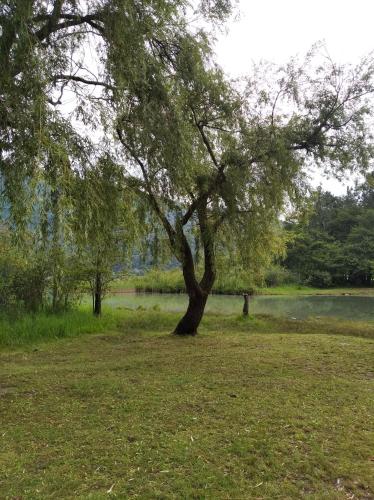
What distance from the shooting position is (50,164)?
4.29 meters

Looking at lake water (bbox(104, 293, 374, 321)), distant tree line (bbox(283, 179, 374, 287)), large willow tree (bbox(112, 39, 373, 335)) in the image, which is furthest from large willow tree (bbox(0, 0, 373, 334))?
distant tree line (bbox(283, 179, 374, 287))

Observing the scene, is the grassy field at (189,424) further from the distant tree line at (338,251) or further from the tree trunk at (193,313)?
the distant tree line at (338,251)

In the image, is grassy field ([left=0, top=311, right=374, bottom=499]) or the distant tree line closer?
grassy field ([left=0, top=311, right=374, bottom=499])

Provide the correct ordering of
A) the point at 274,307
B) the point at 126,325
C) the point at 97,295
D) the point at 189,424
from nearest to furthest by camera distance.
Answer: the point at 189,424 < the point at 126,325 < the point at 97,295 < the point at 274,307

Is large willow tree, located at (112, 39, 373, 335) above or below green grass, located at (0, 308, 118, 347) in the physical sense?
above

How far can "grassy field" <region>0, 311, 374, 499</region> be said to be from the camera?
3.03m

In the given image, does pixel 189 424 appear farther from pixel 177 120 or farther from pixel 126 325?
pixel 126 325

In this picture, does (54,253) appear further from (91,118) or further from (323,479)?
(323,479)

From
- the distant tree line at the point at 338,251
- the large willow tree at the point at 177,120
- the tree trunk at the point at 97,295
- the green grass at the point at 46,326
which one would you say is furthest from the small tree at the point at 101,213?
the distant tree line at the point at 338,251

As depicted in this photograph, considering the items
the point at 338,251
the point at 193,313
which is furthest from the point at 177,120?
the point at 338,251

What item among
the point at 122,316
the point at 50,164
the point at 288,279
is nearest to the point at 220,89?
the point at 50,164

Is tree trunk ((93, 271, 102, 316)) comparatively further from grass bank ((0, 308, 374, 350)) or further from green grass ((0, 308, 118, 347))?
green grass ((0, 308, 118, 347))

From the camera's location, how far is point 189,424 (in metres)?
4.12

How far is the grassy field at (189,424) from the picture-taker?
119 inches
